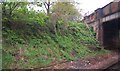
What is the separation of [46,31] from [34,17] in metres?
1.41

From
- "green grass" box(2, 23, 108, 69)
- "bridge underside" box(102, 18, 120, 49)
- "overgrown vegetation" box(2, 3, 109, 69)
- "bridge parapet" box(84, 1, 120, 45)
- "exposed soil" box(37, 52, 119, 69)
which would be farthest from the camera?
"bridge underside" box(102, 18, 120, 49)

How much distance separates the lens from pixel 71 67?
1162 centimetres

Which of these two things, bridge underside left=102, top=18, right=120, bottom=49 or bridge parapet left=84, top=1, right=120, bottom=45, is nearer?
bridge parapet left=84, top=1, right=120, bottom=45

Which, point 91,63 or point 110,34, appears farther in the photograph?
point 110,34

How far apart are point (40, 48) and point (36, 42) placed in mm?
548

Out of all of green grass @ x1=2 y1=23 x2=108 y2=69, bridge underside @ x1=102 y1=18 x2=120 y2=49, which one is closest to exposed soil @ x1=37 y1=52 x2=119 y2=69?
green grass @ x1=2 y1=23 x2=108 y2=69

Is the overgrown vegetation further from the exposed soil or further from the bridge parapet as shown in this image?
the bridge parapet

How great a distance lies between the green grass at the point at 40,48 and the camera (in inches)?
429

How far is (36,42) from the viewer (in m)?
13.1

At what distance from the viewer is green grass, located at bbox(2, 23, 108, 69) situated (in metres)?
10.9

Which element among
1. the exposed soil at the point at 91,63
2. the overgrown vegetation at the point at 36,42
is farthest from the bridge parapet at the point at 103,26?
the exposed soil at the point at 91,63

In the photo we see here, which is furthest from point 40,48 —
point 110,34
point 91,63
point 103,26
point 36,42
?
point 110,34

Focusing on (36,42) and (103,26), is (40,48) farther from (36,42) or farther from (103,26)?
(103,26)

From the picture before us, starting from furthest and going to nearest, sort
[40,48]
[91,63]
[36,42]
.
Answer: [36,42] → [91,63] → [40,48]
